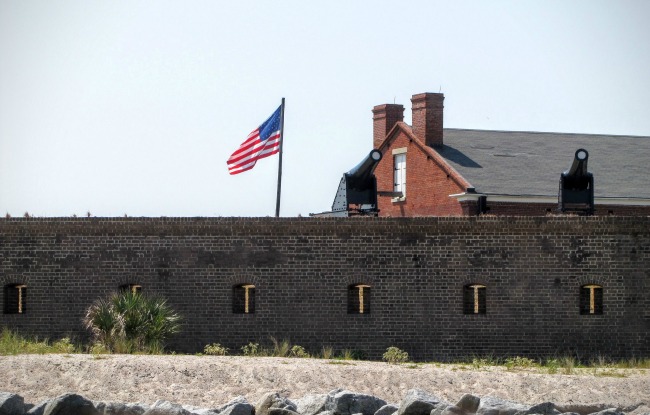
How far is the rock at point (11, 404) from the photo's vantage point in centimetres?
2089

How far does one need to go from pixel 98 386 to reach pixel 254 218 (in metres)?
6.22

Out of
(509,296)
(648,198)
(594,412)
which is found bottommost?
(594,412)

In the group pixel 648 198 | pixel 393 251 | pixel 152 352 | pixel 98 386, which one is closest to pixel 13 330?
pixel 152 352

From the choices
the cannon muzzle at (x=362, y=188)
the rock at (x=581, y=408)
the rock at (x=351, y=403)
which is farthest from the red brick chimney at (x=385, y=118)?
the rock at (x=351, y=403)

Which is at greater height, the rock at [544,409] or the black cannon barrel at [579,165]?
the black cannon barrel at [579,165]

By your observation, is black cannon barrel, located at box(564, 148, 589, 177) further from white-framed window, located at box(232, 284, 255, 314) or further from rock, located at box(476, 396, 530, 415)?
rock, located at box(476, 396, 530, 415)

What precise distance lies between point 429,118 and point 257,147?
10.3 meters

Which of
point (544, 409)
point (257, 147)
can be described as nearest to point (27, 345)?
point (257, 147)

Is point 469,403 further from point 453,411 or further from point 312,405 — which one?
point 312,405

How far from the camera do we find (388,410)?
21.5m

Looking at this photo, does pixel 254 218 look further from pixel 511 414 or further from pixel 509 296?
pixel 511 414

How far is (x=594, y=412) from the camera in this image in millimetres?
22500

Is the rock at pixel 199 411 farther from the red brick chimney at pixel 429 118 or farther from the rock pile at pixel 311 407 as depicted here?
the red brick chimney at pixel 429 118

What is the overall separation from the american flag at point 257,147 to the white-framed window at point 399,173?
33.2ft
